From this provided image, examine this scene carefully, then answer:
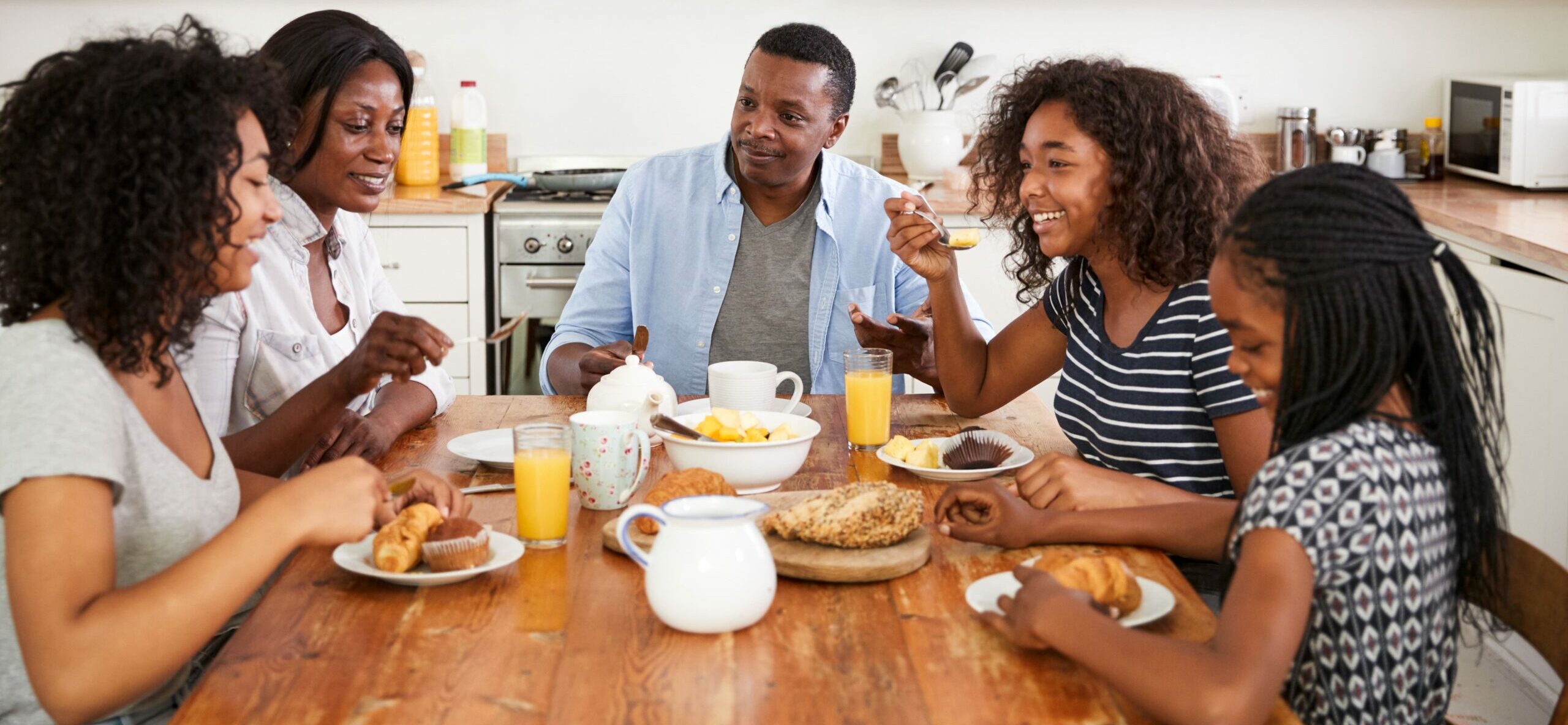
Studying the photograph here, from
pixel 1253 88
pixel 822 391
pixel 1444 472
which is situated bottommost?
pixel 822 391

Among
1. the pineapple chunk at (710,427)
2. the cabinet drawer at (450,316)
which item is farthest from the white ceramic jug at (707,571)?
the cabinet drawer at (450,316)

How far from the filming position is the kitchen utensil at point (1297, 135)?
4.10 m

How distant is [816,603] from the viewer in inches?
50.6

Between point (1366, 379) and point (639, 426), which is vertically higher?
point (1366, 379)

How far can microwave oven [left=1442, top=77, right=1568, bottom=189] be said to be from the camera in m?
3.58

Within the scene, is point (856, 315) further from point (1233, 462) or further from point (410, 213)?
point (410, 213)

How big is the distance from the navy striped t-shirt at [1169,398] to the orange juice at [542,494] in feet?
2.41

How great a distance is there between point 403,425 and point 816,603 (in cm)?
86

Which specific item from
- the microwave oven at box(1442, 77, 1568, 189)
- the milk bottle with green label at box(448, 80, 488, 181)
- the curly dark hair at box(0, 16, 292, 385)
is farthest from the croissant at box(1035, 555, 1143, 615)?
the milk bottle with green label at box(448, 80, 488, 181)

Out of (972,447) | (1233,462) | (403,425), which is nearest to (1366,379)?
(1233,462)

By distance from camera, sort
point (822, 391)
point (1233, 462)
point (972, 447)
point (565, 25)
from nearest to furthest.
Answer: point (1233, 462), point (972, 447), point (822, 391), point (565, 25)

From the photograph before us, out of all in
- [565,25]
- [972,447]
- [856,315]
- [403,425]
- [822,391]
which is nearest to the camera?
[972,447]

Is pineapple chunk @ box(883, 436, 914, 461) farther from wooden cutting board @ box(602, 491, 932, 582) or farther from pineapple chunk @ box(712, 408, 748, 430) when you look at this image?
wooden cutting board @ box(602, 491, 932, 582)

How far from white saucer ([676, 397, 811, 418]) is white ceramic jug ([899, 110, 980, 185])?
2.02m
